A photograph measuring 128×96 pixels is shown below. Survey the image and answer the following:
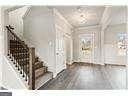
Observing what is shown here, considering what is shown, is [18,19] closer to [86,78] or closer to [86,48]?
[86,48]

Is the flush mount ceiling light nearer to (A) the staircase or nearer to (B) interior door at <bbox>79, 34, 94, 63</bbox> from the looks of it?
(B) interior door at <bbox>79, 34, 94, 63</bbox>

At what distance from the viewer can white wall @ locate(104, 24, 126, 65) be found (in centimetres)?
201

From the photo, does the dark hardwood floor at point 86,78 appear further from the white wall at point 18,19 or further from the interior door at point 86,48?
the white wall at point 18,19

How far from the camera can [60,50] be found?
2.29 metres

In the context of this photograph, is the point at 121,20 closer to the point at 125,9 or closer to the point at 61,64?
the point at 125,9

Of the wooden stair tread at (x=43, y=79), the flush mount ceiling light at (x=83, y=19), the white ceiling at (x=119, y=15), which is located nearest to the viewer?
the white ceiling at (x=119, y=15)

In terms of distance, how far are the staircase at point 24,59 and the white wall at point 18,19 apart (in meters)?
0.06

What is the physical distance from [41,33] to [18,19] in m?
0.28

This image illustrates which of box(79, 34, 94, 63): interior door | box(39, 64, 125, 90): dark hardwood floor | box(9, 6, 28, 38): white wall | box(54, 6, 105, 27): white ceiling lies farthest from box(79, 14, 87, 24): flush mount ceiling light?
box(9, 6, 28, 38): white wall

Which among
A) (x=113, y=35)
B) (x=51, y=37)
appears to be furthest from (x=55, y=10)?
(x=113, y=35)

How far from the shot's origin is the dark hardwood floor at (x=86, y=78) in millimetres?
1999

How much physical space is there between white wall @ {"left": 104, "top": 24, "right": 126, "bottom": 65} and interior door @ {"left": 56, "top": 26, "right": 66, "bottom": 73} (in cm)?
48

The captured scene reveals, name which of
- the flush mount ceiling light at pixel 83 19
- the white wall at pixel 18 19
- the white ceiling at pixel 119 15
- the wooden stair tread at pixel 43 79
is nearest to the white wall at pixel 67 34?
the flush mount ceiling light at pixel 83 19

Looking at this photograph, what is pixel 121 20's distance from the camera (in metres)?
2.00
